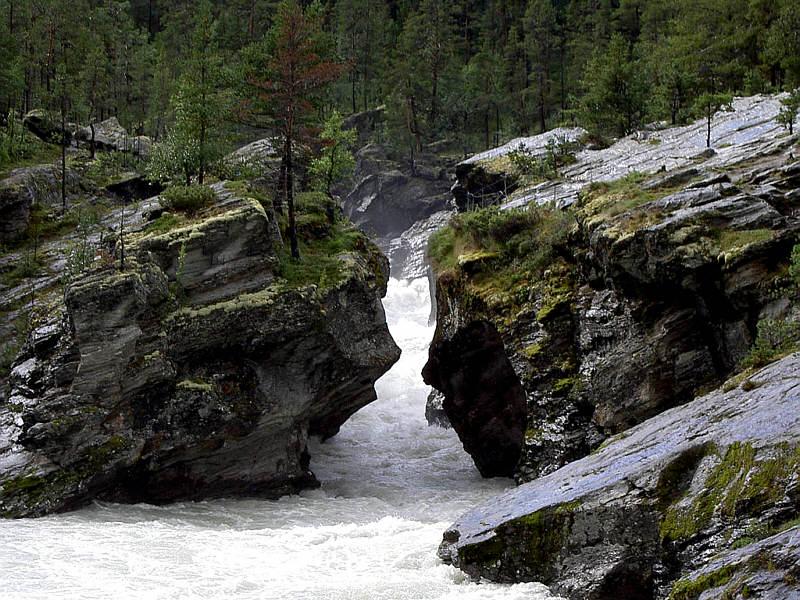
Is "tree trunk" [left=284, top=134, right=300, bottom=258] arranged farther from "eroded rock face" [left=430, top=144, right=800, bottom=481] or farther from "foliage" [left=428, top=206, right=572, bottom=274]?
"eroded rock face" [left=430, top=144, right=800, bottom=481]

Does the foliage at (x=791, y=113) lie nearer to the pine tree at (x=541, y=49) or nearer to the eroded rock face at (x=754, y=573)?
the eroded rock face at (x=754, y=573)

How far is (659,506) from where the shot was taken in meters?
12.5

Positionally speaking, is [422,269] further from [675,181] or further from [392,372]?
[675,181]

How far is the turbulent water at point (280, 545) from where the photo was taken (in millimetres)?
13836

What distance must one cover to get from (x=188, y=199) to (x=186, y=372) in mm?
6769

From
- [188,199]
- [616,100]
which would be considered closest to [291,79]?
[188,199]

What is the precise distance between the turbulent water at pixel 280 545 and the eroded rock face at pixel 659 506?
67 centimetres

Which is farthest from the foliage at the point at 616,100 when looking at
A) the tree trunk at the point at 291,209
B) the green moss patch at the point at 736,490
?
the green moss patch at the point at 736,490

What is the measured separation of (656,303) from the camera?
21141mm

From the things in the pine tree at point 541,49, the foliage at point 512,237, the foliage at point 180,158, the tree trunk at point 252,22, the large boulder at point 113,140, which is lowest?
the foliage at point 512,237

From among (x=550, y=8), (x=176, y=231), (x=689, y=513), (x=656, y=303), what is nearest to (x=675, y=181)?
(x=656, y=303)

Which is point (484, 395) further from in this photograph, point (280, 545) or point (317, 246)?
point (280, 545)

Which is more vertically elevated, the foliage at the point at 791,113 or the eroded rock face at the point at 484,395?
the foliage at the point at 791,113

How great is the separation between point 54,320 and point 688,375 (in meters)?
18.8
